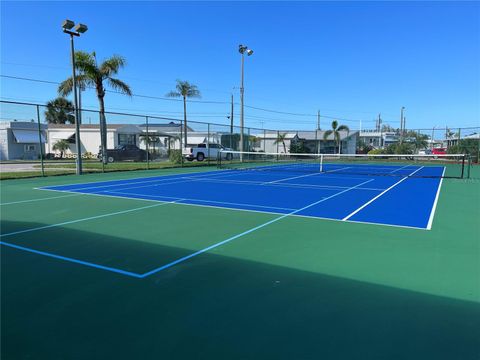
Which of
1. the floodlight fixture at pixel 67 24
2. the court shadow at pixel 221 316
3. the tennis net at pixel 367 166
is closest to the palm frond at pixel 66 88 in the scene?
the floodlight fixture at pixel 67 24

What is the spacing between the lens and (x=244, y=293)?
12.0 ft

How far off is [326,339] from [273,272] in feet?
4.79

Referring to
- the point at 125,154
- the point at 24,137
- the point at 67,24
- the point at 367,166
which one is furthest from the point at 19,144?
the point at 367,166

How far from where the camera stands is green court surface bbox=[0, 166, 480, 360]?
8.98 feet

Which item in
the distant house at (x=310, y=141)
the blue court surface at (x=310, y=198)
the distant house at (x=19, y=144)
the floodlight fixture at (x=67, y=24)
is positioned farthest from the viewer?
the distant house at (x=310, y=141)

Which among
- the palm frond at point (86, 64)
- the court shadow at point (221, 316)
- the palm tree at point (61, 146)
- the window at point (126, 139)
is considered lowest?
the court shadow at point (221, 316)

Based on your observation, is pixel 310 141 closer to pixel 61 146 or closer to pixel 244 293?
pixel 61 146

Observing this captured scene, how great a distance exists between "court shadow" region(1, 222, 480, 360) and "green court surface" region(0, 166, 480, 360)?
12 mm

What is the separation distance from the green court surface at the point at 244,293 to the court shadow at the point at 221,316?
0.01 metres

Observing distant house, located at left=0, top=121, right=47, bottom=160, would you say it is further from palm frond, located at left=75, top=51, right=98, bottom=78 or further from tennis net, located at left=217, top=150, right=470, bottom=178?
tennis net, located at left=217, top=150, right=470, bottom=178

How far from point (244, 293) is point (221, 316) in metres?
0.51

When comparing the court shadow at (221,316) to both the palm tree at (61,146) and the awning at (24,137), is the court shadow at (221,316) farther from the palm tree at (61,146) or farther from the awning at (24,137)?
the palm tree at (61,146)

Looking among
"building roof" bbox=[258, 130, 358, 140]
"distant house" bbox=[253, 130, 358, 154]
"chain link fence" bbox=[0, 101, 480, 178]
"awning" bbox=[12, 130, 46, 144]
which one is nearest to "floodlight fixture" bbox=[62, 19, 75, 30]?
"chain link fence" bbox=[0, 101, 480, 178]

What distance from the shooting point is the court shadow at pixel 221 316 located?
105 inches
